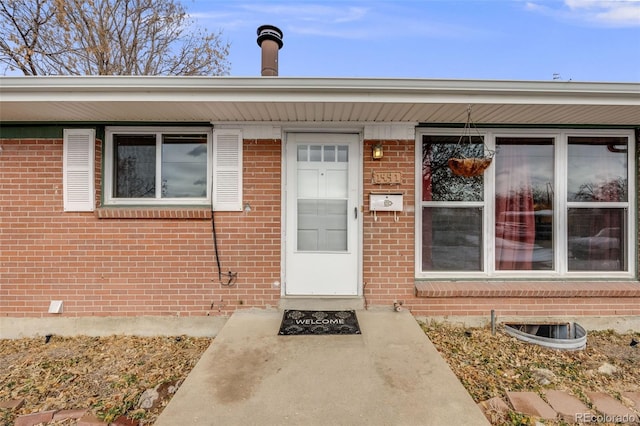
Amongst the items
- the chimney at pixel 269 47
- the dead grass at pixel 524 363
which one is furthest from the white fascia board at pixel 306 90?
the dead grass at pixel 524 363

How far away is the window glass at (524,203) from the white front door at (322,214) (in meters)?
1.82

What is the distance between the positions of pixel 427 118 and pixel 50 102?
3809 millimetres

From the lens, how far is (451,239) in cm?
371

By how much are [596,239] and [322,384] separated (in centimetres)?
391

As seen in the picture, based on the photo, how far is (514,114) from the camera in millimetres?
3217

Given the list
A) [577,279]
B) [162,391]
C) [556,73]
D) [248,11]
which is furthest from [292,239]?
[556,73]

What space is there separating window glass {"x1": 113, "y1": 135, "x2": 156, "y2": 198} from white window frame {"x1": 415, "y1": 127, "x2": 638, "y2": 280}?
322 cm

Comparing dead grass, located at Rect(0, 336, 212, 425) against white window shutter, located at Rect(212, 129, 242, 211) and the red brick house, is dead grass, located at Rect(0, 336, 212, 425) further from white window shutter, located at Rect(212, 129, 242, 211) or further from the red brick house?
white window shutter, located at Rect(212, 129, 242, 211)

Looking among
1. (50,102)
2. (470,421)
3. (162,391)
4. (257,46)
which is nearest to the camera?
(470,421)

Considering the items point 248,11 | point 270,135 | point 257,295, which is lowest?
point 257,295

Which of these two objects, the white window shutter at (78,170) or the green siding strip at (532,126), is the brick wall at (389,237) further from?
the white window shutter at (78,170)

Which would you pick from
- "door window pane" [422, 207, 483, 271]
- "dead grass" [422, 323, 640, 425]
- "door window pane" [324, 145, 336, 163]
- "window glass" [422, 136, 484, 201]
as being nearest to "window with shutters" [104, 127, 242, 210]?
"door window pane" [324, 145, 336, 163]

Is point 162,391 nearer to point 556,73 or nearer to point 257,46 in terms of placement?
point 257,46

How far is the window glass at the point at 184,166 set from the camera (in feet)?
11.8
